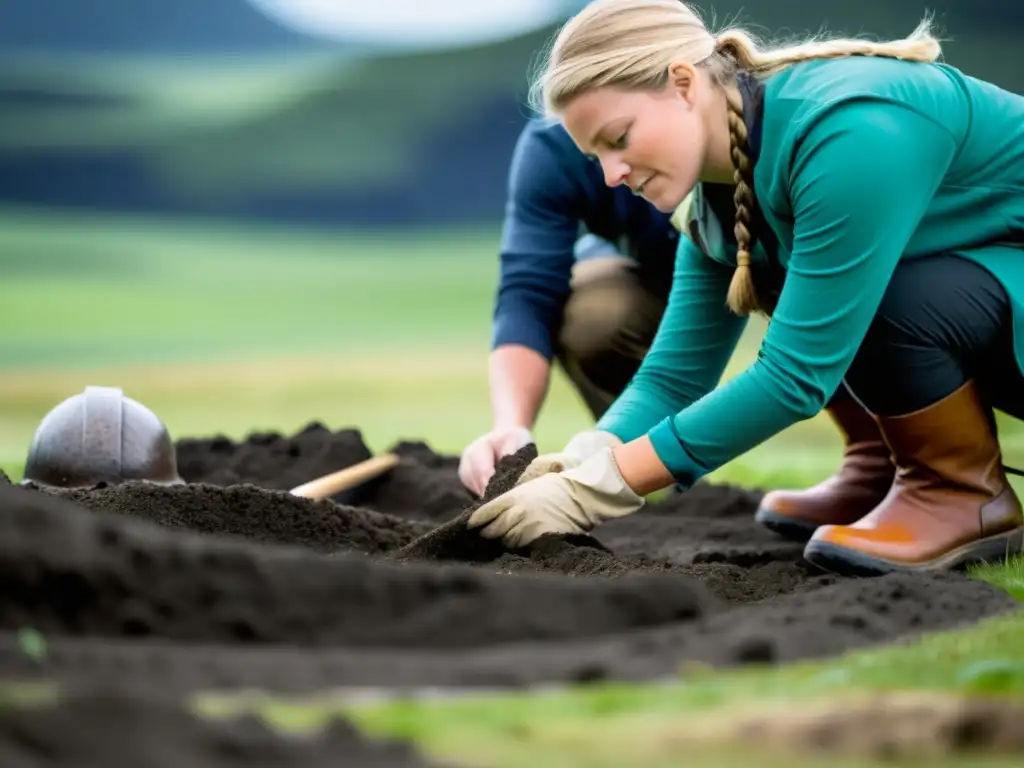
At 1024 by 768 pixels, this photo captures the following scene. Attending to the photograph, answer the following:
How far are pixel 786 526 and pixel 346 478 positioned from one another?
1.16 m

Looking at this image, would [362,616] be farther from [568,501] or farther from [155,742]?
[568,501]

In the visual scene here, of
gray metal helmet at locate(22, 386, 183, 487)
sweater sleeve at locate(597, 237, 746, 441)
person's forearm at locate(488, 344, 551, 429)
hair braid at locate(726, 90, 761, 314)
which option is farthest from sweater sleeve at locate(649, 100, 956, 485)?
gray metal helmet at locate(22, 386, 183, 487)

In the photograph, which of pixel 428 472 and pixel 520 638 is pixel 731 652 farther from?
pixel 428 472

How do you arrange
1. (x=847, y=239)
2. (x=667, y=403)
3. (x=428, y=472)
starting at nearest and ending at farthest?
(x=847, y=239), (x=667, y=403), (x=428, y=472)

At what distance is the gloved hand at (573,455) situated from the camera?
271 centimetres

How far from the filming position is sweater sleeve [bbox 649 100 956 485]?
7.82 ft

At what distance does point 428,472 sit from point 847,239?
184 cm

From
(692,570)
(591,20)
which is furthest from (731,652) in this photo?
(591,20)

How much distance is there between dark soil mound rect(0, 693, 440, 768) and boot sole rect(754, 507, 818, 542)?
2.07 metres

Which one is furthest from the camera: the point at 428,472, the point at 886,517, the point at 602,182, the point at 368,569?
the point at 428,472

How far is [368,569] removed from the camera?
5.99 feet

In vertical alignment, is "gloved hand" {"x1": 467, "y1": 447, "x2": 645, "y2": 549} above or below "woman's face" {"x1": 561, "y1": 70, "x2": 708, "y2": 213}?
below

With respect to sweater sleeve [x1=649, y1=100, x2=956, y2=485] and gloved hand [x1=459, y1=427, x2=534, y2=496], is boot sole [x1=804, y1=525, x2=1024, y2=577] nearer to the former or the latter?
sweater sleeve [x1=649, y1=100, x2=956, y2=485]

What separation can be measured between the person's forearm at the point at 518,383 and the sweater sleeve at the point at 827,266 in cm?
96
